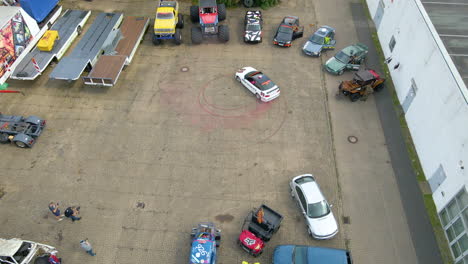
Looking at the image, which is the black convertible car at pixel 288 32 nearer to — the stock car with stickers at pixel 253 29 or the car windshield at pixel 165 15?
the stock car with stickers at pixel 253 29

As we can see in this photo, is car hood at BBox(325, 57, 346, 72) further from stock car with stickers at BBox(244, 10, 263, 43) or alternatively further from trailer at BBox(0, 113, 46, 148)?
trailer at BBox(0, 113, 46, 148)

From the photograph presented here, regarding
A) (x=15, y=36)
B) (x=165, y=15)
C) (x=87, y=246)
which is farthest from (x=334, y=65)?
(x=15, y=36)

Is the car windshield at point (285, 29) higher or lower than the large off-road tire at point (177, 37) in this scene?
higher

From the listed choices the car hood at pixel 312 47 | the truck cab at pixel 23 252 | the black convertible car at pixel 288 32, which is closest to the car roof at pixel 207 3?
the black convertible car at pixel 288 32

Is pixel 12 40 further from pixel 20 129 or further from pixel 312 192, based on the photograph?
pixel 312 192

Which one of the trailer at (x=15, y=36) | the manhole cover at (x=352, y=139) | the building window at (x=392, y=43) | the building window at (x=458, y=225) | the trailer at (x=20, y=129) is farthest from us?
the building window at (x=392, y=43)

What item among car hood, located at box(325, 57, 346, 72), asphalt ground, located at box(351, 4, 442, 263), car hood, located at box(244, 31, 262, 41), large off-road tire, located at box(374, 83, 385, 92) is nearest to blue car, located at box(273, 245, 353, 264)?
asphalt ground, located at box(351, 4, 442, 263)

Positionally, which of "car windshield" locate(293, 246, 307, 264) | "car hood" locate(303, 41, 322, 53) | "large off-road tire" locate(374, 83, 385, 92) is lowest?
"car windshield" locate(293, 246, 307, 264)
